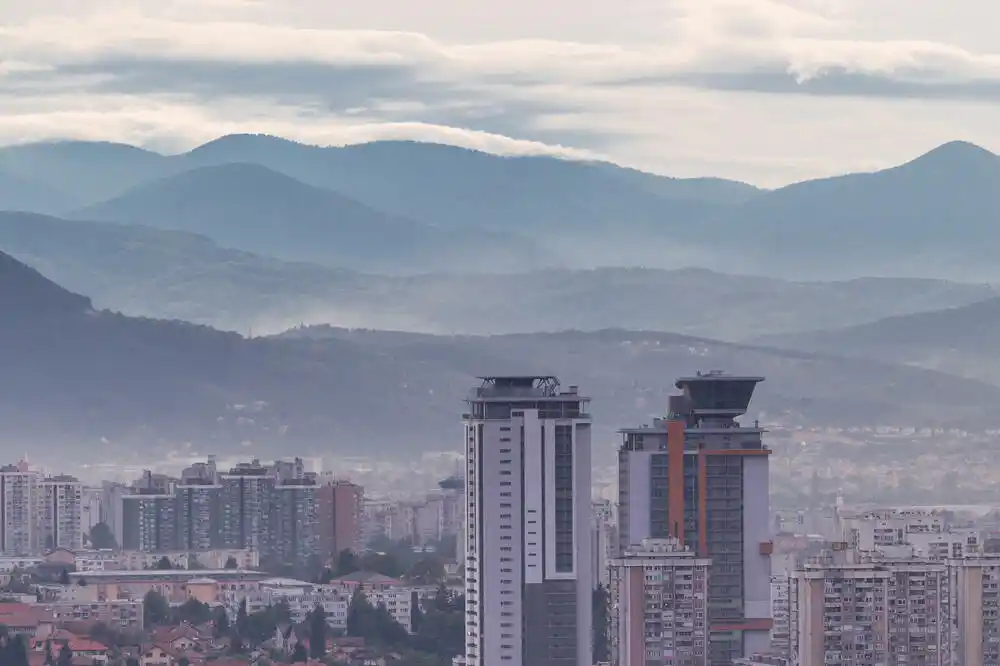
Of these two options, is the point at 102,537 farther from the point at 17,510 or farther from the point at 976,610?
the point at 976,610

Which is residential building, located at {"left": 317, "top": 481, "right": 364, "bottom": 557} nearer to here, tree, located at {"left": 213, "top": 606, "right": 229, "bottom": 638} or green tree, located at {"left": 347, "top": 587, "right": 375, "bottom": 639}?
tree, located at {"left": 213, "top": 606, "right": 229, "bottom": 638}

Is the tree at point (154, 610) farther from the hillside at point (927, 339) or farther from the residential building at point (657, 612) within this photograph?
the hillside at point (927, 339)

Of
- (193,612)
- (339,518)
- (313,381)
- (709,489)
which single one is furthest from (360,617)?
(313,381)

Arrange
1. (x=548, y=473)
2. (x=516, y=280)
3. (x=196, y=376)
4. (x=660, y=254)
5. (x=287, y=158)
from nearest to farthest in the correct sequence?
(x=548, y=473) → (x=196, y=376) → (x=516, y=280) → (x=660, y=254) → (x=287, y=158)

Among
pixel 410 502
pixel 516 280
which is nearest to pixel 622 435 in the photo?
pixel 410 502

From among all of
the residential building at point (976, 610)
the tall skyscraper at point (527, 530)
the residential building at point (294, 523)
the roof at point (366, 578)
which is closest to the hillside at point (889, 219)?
the residential building at point (294, 523)

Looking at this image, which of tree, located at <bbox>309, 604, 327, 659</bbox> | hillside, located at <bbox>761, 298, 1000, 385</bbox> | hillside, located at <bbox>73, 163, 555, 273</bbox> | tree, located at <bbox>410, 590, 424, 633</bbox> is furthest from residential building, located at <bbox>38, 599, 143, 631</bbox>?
hillside, located at <bbox>73, 163, 555, 273</bbox>

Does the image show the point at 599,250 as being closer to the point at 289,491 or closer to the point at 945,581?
the point at 289,491
